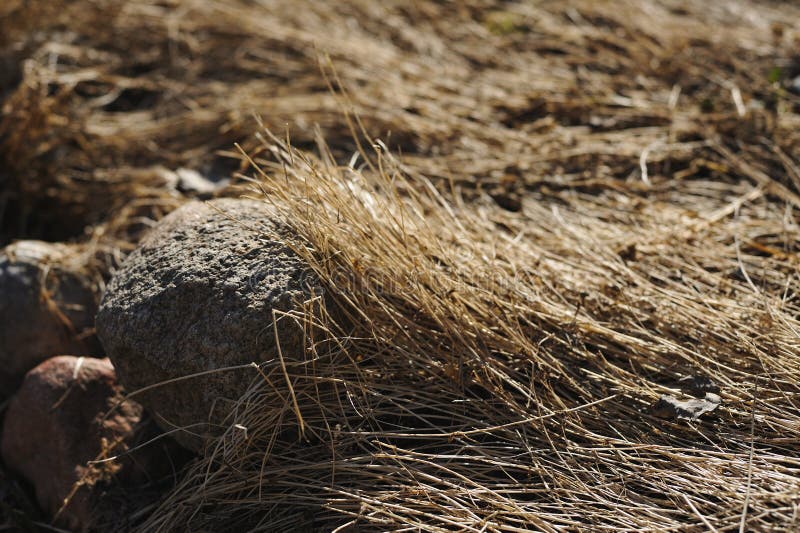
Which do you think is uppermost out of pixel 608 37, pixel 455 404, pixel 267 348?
pixel 608 37

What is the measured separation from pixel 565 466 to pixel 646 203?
1.35 m

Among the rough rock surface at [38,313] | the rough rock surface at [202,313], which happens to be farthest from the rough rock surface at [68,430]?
the rough rock surface at [202,313]

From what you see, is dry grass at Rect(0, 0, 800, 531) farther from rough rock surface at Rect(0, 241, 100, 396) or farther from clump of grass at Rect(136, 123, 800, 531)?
rough rock surface at Rect(0, 241, 100, 396)

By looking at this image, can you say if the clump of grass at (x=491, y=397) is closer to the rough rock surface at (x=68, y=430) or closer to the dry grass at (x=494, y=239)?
the dry grass at (x=494, y=239)

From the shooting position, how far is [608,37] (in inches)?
153

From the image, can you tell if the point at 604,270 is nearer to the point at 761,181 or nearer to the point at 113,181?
the point at 761,181

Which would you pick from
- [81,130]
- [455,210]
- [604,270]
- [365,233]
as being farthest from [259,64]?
[604,270]

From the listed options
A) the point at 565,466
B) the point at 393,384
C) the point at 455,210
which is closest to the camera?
the point at 565,466

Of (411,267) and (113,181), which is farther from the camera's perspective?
(113,181)

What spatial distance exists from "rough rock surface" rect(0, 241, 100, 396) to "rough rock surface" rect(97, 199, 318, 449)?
0.64 m

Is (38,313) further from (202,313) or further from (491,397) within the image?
(491,397)

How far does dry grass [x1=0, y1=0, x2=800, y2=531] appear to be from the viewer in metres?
1.96

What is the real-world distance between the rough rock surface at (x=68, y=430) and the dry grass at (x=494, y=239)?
14.0 inches

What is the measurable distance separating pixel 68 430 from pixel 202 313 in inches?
30.4
